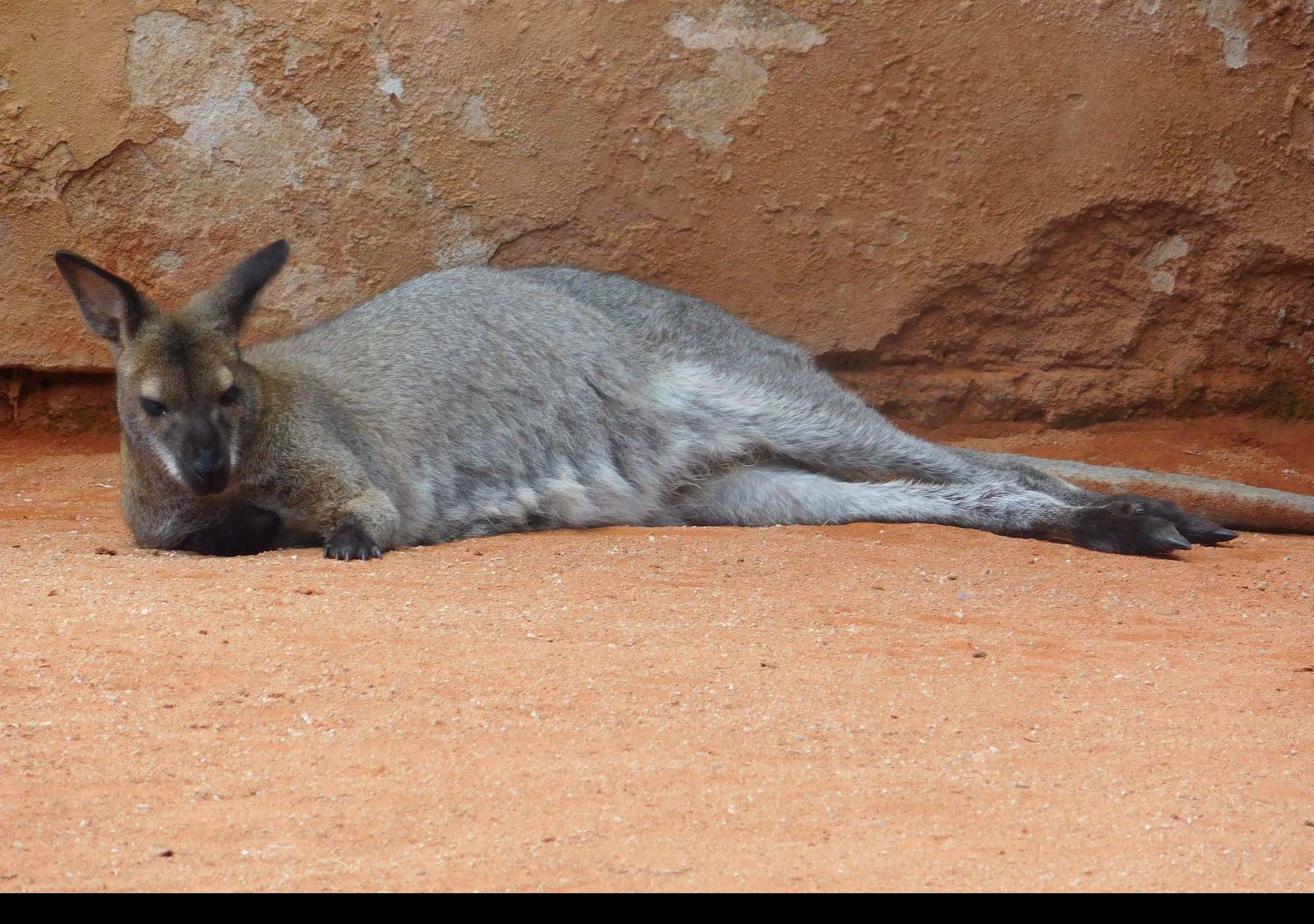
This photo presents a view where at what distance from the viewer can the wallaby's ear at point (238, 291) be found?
491cm

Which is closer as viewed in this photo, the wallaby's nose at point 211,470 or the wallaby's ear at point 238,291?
the wallaby's nose at point 211,470

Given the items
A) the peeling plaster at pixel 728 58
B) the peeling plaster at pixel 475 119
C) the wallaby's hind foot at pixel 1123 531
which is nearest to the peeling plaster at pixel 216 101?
the peeling plaster at pixel 475 119

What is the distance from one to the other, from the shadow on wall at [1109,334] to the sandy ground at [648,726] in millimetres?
2183

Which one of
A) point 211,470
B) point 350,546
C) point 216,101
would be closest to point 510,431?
point 350,546

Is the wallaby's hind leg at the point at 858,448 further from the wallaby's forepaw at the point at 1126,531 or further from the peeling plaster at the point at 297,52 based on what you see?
the peeling plaster at the point at 297,52

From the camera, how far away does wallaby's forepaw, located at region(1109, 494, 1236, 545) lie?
5.07 m

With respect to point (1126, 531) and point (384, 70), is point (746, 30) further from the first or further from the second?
point (1126, 531)

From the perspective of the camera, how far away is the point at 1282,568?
4727 millimetres

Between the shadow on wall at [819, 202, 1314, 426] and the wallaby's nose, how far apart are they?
10.0ft

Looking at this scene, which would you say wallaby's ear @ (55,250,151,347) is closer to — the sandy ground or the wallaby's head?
the wallaby's head

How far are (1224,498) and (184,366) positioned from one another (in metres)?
4.10

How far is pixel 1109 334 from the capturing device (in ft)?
21.4

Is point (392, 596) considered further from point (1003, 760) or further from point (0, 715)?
point (1003, 760)

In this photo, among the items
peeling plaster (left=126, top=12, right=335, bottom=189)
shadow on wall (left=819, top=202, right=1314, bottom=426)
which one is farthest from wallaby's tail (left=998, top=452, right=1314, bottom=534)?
peeling plaster (left=126, top=12, right=335, bottom=189)
